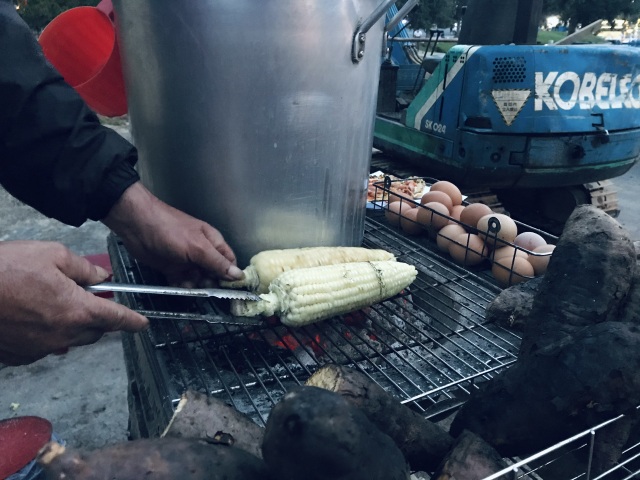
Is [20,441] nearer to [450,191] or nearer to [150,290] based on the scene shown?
[150,290]

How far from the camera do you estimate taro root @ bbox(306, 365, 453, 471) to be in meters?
1.11

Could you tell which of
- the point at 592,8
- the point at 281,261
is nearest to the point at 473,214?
the point at 281,261

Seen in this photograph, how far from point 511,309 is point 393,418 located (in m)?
0.74

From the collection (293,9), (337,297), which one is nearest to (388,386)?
(337,297)

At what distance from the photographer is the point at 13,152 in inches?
64.4

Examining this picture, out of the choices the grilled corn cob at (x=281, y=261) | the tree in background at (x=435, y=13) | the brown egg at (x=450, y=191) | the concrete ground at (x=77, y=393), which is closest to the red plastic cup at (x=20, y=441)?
the concrete ground at (x=77, y=393)

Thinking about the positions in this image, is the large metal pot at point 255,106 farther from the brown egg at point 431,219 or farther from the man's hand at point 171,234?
the brown egg at point 431,219

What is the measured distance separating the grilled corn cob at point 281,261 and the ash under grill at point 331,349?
0.54 ft

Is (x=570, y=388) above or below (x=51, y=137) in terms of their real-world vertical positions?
below

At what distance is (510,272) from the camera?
201 cm

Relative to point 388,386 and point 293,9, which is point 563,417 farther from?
point 293,9

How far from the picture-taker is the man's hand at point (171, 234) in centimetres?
157

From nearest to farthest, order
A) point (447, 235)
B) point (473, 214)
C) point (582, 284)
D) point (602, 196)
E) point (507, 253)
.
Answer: point (582, 284) < point (507, 253) < point (447, 235) < point (473, 214) < point (602, 196)

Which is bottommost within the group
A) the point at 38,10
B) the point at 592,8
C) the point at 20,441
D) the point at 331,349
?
the point at 20,441
